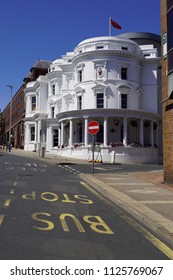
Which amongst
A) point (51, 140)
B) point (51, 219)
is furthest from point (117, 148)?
point (51, 219)

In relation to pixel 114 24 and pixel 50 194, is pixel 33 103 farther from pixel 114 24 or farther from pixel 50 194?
pixel 50 194

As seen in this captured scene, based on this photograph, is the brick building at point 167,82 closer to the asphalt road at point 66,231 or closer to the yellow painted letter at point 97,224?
the asphalt road at point 66,231

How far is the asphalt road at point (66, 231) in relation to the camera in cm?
563

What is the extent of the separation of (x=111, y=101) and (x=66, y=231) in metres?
36.1

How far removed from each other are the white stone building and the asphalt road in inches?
1078

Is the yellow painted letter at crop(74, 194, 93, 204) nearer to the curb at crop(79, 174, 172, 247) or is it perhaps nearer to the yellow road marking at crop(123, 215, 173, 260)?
the curb at crop(79, 174, 172, 247)

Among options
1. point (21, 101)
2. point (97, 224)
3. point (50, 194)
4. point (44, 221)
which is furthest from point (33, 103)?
point (97, 224)

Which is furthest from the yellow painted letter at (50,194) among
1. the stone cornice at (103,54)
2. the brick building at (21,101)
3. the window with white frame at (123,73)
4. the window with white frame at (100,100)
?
the brick building at (21,101)

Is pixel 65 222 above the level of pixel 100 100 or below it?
below

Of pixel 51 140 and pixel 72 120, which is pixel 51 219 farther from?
pixel 51 140

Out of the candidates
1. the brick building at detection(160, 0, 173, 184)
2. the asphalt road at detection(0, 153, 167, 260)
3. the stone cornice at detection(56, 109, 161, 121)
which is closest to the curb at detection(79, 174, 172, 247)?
the asphalt road at detection(0, 153, 167, 260)

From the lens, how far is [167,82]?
47.6ft

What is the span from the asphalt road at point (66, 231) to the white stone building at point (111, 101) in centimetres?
2739

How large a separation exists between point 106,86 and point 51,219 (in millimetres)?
35097
